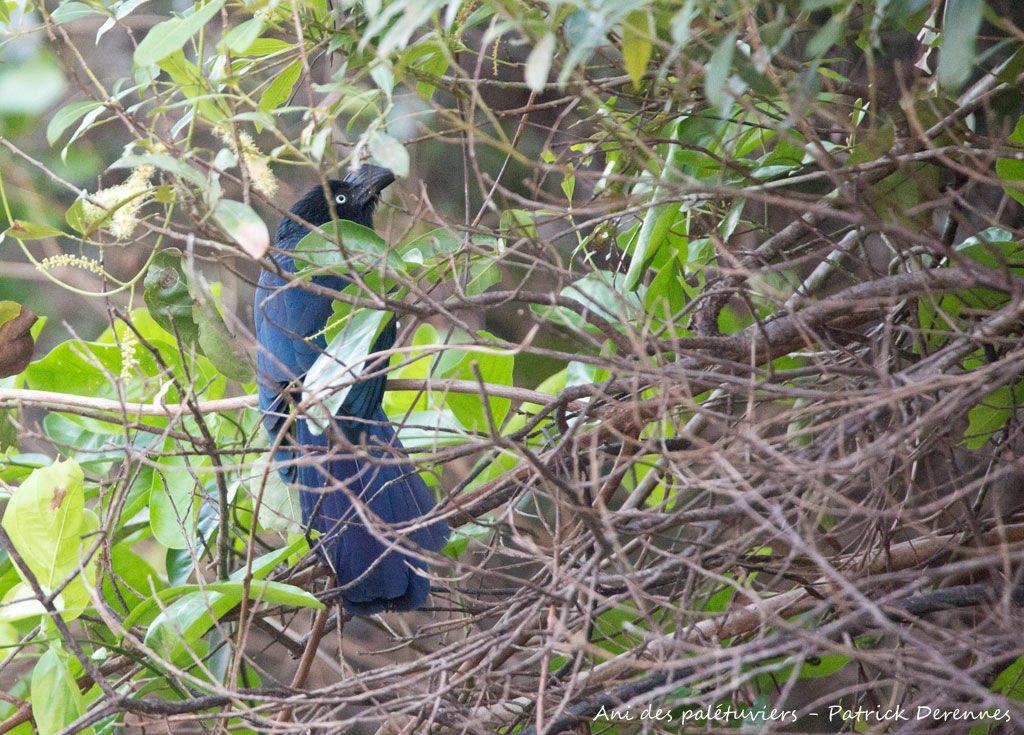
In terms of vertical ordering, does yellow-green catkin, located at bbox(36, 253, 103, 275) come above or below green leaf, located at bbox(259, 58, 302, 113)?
below

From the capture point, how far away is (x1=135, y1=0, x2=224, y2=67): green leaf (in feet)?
3.88

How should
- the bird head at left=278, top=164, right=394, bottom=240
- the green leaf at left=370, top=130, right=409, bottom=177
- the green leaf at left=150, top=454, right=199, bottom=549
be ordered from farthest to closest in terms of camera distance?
the bird head at left=278, top=164, right=394, bottom=240
the green leaf at left=150, top=454, right=199, bottom=549
the green leaf at left=370, top=130, right=409, bottom=177

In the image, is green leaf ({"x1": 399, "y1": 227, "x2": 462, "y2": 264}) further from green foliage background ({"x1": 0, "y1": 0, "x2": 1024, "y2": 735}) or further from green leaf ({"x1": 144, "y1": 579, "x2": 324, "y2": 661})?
green leaf ({"x1": 144, "y1": 579, "x2": 324, "y2": 661})

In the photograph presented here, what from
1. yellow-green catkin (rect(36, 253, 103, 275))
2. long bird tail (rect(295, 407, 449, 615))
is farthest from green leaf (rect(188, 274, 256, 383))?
yellow-green catkin (rect(36, 253, 103, 275))

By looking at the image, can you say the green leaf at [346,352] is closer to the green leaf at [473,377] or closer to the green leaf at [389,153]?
the green leaf at [389,153]

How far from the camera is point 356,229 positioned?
1.53m

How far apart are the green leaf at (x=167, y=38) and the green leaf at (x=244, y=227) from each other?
0.21 metres

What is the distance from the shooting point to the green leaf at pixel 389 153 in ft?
3.86

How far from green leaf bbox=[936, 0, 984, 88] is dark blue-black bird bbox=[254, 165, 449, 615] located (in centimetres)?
80

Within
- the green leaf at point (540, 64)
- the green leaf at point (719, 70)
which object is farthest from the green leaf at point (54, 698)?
the green leaf at point (719, 70)

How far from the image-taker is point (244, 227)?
1.15m

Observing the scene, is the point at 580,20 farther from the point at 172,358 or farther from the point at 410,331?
the point at 172,358

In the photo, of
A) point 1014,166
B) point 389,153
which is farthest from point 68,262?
point 1014,166

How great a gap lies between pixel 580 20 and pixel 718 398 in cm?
72
